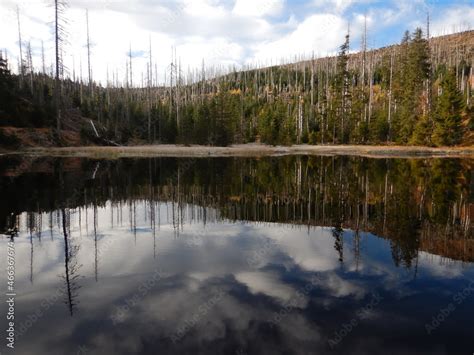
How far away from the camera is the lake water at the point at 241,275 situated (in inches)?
191

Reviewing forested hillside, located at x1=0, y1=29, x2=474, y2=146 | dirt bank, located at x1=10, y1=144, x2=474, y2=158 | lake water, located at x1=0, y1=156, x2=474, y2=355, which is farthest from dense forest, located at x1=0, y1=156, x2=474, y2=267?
forested hillside, located at x1=0, y1=29, x2=474, y2=146

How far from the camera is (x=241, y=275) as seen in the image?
7203mm

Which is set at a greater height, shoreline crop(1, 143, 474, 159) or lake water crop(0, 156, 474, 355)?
shoreline crop(1, 143, 474, 159)

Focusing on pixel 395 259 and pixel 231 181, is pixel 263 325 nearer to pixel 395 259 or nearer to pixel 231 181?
pixel 395 259

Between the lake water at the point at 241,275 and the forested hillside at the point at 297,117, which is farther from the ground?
the forested hillside at the point at 297,117

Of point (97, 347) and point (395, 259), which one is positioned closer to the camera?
point (97, 347)

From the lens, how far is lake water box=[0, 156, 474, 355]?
4.86 m

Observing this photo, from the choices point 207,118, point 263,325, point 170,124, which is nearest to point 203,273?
point 263,325

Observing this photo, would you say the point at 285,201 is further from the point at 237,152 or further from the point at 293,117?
the point at 293,117

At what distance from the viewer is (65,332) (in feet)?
16.4

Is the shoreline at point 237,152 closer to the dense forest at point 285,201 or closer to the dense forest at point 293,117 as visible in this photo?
the dense forest at point 293,117

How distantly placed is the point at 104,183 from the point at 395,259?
16.3 metres

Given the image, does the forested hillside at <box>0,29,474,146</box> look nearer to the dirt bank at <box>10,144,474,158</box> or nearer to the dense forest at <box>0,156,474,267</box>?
the dirt bank at <box>10,144,474,158</box>

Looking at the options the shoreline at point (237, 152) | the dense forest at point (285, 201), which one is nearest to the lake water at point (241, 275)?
the dense forest at point (285, 201)
